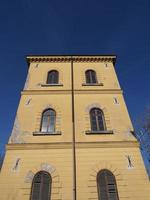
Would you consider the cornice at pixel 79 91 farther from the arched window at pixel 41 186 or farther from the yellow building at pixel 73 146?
the arched window at pixel 41 186

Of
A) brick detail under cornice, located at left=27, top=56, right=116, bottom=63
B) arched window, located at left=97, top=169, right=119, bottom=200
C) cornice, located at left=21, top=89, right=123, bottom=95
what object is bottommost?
arched window, located at left=97, top=169, right=119, bottom=200

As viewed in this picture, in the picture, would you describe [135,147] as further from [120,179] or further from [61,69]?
[61,69]

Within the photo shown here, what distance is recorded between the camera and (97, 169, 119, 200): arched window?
8.92 metres

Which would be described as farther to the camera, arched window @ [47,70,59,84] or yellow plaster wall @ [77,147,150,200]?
arched window @ [47,70,59,84]

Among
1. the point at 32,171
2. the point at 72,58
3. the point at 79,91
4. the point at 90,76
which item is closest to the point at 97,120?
the point at 79,91

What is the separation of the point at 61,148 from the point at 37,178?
2.05 meters

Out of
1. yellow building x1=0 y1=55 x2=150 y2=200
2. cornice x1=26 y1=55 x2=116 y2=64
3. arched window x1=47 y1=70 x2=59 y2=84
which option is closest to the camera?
yellow building x1=0 y1=55 x2=150 y2=200

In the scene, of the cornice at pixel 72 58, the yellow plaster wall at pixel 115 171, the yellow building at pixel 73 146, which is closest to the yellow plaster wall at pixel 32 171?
the yellow building at pixel 73 146

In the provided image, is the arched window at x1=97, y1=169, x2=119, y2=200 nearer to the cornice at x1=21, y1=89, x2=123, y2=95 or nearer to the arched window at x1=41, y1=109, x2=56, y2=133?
the arched window at x1=41, y1=109, x2=56, y2=133

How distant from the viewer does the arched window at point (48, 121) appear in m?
11.6

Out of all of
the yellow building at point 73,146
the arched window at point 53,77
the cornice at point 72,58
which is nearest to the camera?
the yellow building at point 73,146

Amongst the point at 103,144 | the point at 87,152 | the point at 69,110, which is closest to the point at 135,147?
the point at 103,144

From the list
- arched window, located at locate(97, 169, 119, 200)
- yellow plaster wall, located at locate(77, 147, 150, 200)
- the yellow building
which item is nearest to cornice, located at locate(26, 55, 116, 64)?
the yellow building

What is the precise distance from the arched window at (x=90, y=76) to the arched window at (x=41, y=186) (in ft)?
27.7
